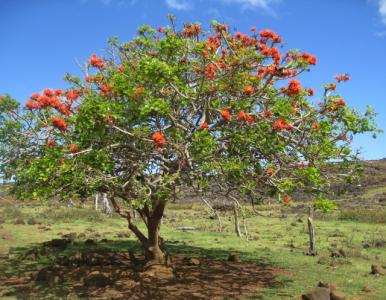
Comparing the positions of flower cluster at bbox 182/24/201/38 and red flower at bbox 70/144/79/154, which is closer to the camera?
red flower at bbox 70/144/79/154

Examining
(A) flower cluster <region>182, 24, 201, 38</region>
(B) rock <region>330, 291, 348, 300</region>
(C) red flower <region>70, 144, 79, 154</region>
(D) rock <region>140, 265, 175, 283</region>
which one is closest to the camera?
(C) red flower <region>70, 144, 79, 154</region>

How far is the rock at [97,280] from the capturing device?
13.5m

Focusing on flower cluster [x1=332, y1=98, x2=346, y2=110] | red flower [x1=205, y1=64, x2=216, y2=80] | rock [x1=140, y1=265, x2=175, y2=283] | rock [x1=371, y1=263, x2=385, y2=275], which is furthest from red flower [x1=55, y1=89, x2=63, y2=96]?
rock [x1=371, y1=263, x2=385, y2=275]

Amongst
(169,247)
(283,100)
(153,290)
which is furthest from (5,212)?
(283,100)

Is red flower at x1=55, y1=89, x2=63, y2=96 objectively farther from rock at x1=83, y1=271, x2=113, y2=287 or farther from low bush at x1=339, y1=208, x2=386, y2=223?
low bush at x1=339, y1=208, x2=386, y2=223

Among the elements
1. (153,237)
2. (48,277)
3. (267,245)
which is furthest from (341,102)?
(267,245)

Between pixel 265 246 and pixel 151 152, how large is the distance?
13764 millimetres

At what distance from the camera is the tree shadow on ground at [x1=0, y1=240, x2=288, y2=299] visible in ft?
42.2

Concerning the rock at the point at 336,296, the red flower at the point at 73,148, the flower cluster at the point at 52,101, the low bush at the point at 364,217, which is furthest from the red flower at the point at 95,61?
the low bush at the point at 364,217

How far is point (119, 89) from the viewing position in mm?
11383

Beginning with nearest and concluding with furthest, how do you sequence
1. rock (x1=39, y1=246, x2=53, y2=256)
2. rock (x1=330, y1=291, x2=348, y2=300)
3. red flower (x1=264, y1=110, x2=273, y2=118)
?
1. rock (x1=330, y1=291, x2=348, y2=300)
2. red flower (x1=264, y1=110, x2=273, y2=118)
3. rock (x1=39, y1=246, x2=53, y2=256)

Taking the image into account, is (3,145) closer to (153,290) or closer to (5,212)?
(153,290)

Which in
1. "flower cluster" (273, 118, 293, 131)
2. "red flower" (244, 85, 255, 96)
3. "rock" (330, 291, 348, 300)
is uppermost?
"red flower" (244, 85, 255, 96)

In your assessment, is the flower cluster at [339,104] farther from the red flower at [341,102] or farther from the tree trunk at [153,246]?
the tree trunk at [153,246]
